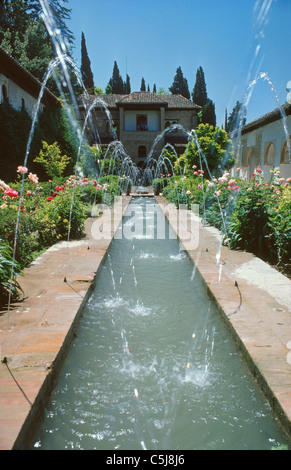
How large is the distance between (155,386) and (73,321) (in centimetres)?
107

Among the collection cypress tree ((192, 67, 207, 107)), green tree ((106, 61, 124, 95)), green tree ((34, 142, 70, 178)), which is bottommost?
green tree ((34, 142, 70, 178))

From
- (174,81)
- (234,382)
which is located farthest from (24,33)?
(234,382)

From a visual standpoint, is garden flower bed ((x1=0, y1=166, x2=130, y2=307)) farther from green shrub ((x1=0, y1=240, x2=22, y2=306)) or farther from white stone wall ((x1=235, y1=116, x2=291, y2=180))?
white stone wall ((x1=235, y1=116, x2=291, y2=180))

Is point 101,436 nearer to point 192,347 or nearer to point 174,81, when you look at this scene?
point 192,347

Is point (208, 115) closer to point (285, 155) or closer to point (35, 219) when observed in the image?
point (285, 155)

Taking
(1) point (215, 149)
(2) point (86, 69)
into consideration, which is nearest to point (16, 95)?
(1) point (215, 149)

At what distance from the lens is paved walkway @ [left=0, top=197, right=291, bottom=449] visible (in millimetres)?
2062

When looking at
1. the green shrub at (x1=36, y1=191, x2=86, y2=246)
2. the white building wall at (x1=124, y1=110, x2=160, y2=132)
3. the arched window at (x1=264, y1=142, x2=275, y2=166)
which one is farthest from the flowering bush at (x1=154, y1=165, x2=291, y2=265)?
the white building wall at (x1=124, y1=110, x2=160, y2=132)

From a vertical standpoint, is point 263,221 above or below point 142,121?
below

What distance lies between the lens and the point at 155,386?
7.98 feet

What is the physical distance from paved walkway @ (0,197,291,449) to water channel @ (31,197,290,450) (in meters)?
0.13

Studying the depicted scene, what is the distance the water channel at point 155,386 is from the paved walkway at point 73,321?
13 cm

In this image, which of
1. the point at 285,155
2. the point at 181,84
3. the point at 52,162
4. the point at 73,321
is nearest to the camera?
the point at 73,321

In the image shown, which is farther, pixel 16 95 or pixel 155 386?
pixel 16 95
